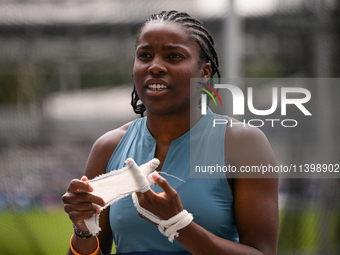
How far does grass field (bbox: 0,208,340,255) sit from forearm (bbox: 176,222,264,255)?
1053mm

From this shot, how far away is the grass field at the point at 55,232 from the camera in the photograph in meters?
1.73

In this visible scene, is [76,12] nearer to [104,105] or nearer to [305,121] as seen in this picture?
[104,105]

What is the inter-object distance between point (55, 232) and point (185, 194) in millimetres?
1221

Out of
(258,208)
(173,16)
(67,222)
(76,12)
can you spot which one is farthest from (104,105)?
(258,208)

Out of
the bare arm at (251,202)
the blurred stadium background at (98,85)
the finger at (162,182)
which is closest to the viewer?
the finger at (162,182)

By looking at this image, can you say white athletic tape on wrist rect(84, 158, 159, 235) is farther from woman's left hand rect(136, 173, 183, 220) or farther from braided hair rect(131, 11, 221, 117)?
braided hair rect(131, 11, 221, 117)

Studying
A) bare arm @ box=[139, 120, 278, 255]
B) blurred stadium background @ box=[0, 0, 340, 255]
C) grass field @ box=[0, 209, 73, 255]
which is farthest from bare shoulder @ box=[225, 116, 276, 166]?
grass field @ box=[0, 209, 73, 255]

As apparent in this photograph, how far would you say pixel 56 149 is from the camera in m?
1.84

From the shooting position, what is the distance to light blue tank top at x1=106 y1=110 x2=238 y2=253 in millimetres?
821

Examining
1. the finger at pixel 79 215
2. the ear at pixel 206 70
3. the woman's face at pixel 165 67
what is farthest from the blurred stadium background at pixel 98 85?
the finger at pixel 79 215

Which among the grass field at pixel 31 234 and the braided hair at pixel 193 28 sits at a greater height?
the braided hair at pixel 193 28

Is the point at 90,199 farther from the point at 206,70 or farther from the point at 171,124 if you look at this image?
the point at 206,70

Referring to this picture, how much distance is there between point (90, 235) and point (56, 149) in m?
1.09

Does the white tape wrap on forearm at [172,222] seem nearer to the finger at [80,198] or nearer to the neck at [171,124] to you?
the finger at [80,198]
